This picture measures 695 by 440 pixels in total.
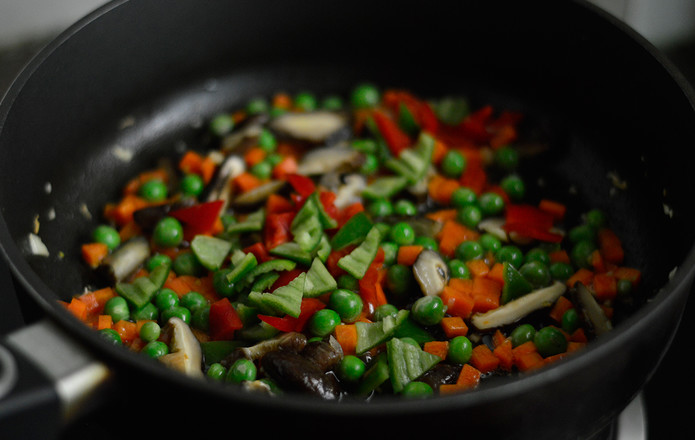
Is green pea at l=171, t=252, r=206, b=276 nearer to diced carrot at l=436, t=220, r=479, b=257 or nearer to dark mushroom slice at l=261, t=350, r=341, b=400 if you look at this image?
dark mushroom slice at l=261, t=350, r=341, b=400

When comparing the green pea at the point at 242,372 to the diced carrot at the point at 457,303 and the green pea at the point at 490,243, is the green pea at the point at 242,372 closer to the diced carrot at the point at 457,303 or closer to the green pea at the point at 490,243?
the diced carrot at the point at 457,303

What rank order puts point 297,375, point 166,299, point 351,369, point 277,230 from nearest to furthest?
point 297,375
point 351,369
point 166,299
point 277,230

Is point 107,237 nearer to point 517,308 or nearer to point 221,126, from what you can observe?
point 221,126

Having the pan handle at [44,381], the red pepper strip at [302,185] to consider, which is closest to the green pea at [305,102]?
the red pepper strip at [302,185]

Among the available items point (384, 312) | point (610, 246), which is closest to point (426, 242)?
point (384, 312)

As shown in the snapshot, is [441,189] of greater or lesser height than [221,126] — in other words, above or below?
below

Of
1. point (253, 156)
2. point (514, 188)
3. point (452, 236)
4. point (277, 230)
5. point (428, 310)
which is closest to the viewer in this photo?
point (428, 310)
